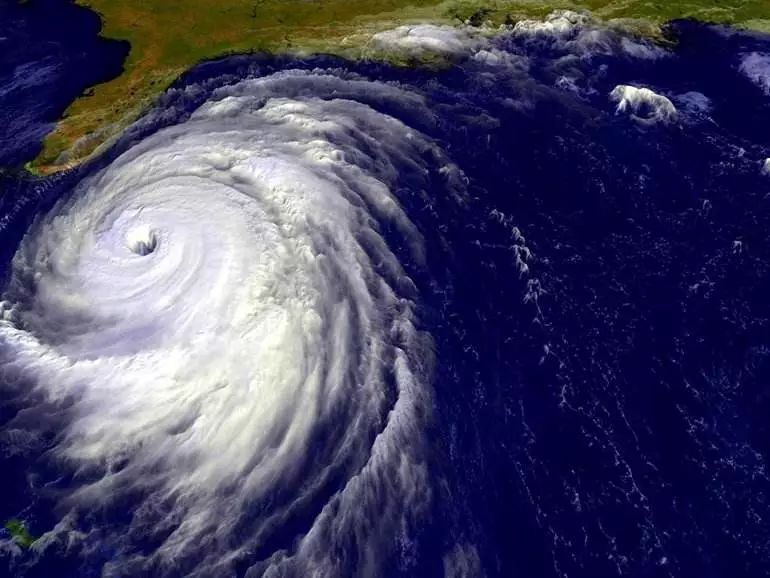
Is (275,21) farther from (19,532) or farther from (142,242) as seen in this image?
(19,532)

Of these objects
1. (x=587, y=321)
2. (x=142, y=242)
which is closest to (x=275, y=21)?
(x=142, y=242)

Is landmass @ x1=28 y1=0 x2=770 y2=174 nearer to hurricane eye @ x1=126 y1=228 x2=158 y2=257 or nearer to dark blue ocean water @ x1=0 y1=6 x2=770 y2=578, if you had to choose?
dark blue ocean water @ x1=0 y1=6 x2=770 y2=578

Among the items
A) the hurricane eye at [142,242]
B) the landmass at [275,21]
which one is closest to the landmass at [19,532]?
the hurricane eye at [142,242]

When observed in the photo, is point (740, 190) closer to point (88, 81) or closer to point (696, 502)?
point (696, 502)

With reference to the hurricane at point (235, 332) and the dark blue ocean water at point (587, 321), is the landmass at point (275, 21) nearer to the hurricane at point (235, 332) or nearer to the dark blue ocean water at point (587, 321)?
the dark blue ocean water at point (587, 321)

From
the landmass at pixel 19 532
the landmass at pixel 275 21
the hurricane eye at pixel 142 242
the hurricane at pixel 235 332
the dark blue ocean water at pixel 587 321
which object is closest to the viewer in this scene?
A: the dark blue ocean water at pixel 587 321

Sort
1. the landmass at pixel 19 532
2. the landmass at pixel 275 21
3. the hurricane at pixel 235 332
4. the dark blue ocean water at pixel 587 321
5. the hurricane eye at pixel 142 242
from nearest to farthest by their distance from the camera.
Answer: the dark blue ocean water at pixel 587 321 → the landmass at pixel 19 532 → the hurricane at pixel 235 332 → the hurricane eye at pixel 142 242 → the landmass at pixel 275 21
